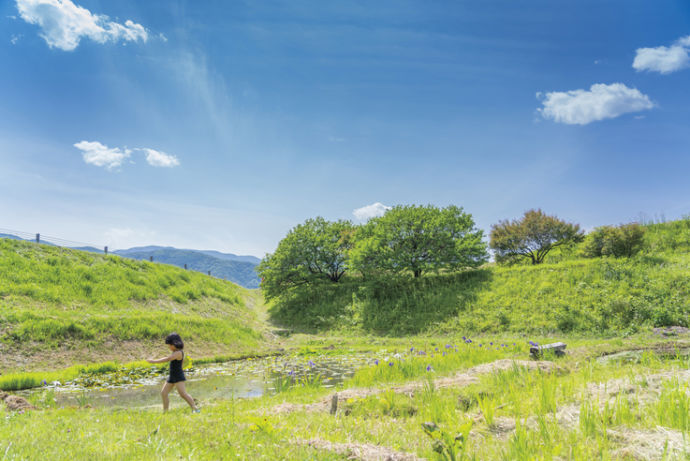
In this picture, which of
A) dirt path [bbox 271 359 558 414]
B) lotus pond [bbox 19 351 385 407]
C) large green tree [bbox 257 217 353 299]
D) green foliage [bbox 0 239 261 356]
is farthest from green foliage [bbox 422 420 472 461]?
large green tree [bbox 257 217 353 299]

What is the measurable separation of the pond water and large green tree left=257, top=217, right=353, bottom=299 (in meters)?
19.0

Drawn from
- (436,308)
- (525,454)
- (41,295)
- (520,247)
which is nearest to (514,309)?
(436,308)

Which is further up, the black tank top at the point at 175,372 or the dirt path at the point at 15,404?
the black tank top at the point at 175,372

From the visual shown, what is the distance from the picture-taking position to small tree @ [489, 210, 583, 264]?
28656 mm

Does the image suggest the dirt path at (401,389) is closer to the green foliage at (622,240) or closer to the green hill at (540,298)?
the green hill at (540,298)

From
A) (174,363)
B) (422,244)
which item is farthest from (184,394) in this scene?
(422,244)

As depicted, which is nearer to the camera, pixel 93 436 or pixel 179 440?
pixel 179 440

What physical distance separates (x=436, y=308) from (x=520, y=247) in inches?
439

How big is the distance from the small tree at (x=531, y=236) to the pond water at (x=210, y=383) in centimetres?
2077

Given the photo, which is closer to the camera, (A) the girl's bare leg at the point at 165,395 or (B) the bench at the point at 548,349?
(A) the girl's bare leg at the point at 165,395

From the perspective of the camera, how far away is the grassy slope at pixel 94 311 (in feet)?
44.7

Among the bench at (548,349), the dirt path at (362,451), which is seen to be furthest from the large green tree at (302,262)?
the dirt path at (362,451)

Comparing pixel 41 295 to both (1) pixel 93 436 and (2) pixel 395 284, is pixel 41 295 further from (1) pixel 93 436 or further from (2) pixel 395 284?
(2) pixel 395 284

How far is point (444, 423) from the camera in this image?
204 inches
